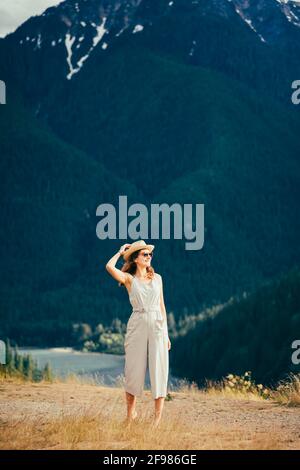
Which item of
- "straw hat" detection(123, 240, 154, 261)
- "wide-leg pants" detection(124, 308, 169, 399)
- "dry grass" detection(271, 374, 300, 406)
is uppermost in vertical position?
"straw hat" detection(123, 240, 154, 261)

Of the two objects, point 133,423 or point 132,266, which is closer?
point 133,423

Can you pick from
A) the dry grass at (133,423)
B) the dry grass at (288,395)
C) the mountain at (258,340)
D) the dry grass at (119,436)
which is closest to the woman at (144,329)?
the dry grass at (119,436)

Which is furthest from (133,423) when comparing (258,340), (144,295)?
(258,340)

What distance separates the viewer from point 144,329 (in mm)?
15562

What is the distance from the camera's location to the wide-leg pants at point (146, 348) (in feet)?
51.0

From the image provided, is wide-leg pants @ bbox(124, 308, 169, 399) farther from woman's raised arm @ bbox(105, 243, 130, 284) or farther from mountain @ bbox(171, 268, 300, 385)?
mountain @ bbox(171, 268, 300, 385)

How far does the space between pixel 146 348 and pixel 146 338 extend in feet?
0.62

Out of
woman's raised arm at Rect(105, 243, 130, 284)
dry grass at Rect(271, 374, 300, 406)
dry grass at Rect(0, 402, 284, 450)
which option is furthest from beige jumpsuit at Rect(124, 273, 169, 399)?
dry grass at Rect(271, 374, 300, 406)

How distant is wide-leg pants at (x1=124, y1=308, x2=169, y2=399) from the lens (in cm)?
1553

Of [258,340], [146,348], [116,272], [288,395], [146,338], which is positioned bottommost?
[258,340]

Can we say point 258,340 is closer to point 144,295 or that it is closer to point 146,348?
point 146,348
